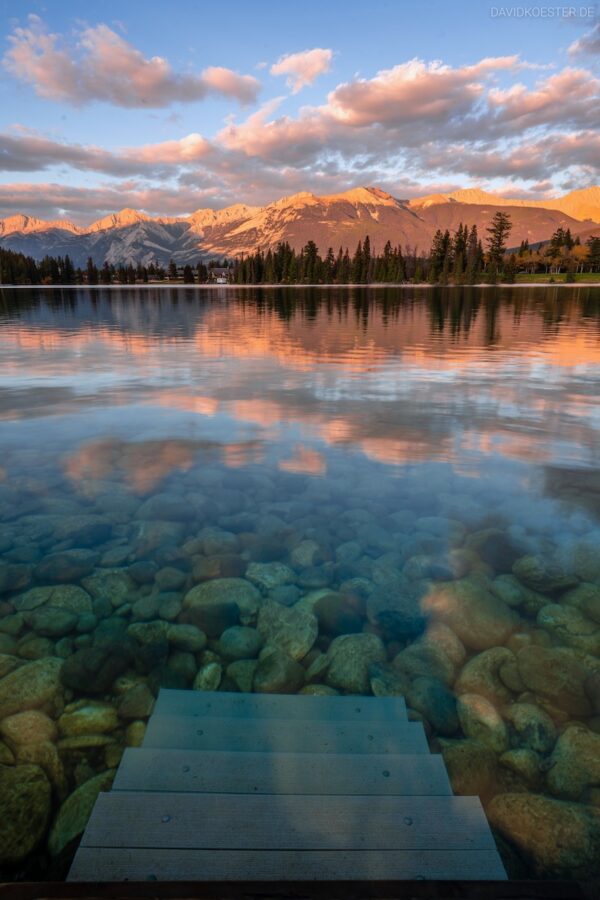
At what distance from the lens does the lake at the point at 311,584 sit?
5.18 metres

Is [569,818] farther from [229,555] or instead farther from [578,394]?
[578,394]

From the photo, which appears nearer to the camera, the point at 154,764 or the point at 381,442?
the point at 154,764

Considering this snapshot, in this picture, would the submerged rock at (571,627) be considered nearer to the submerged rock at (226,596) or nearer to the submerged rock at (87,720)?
the submerged rock at (226,596)

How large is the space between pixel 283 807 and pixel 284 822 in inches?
6.3

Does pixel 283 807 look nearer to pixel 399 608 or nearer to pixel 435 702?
pixel 435 702

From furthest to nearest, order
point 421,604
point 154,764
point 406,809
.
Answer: point 421,604 < point 154,764 < point 406,809

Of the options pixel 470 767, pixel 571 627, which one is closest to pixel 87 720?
pixel 470 767

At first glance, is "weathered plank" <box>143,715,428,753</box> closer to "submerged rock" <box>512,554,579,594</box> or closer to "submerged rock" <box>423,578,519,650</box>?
"submerged rock" <box>423,578,519,650</box>

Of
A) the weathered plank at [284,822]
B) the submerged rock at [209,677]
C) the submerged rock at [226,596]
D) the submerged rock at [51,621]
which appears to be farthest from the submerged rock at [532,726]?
the submerged rock at [51,621]

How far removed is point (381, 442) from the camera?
46.2ft

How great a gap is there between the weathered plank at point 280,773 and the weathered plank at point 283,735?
150mm

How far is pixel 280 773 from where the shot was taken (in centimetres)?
475

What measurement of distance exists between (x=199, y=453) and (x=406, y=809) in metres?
10.0

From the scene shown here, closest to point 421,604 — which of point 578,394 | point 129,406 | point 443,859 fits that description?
point 443,859
